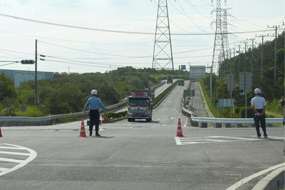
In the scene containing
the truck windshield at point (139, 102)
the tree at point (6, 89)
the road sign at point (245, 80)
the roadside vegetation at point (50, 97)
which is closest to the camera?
the road sign at point (245, 80)

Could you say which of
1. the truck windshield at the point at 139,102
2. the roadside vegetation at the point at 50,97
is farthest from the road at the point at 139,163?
the roadside vegetation at the point at 50,97

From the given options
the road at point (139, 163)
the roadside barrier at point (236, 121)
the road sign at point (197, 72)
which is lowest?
the roadside barrier at point (236, 121)

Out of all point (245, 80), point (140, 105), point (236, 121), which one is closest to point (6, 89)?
point (140, 105)

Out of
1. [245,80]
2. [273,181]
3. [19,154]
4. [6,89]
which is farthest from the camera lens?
[6,89]

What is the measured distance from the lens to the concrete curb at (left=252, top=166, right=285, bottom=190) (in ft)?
23.5

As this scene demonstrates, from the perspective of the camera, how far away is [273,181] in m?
7.78

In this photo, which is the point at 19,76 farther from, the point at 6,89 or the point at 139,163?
the point at 139,163

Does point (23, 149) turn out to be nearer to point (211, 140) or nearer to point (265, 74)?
point (211, 140)

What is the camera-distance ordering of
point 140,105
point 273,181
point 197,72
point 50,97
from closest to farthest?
point 273,181
point 140,105
point 50,97
point 197,72

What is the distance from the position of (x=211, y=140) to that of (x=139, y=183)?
287 inches

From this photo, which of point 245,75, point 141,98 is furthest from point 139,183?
point 141,98

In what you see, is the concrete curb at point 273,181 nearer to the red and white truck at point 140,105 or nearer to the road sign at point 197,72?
the red and white truck at point 140,105

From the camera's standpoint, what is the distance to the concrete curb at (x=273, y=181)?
7168 mm

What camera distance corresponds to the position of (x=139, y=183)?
8008 mm
